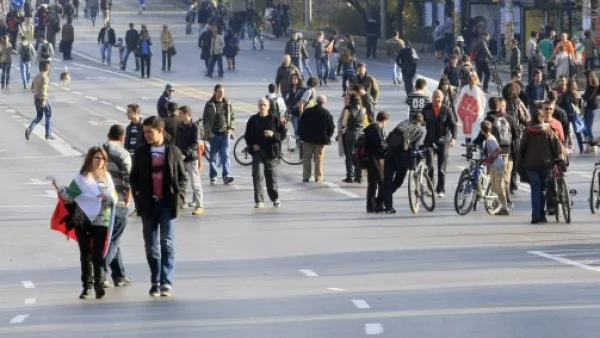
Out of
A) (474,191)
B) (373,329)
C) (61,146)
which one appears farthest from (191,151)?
(61,146)

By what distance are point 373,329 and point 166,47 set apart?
47648mm

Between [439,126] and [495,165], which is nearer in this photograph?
[495,165]

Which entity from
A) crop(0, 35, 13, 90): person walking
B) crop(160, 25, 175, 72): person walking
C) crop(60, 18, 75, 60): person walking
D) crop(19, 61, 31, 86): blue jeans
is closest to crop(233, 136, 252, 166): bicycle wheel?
crop(19, 61, 31, 86): blue jeans

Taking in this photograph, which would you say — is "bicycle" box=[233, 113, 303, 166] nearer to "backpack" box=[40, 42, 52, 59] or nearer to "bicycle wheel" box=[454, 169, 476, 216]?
"bicycle wheel" box=[454, 169, 476, 216]

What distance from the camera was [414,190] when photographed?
25156 millimetres

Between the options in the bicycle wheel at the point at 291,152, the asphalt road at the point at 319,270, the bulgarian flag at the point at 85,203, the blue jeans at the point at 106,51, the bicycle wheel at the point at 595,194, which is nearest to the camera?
the asphalt road at the point at 319,270

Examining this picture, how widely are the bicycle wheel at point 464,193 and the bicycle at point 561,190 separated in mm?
1515

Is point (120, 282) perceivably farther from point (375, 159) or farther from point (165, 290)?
point (375, 159)

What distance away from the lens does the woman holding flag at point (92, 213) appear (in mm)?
16547

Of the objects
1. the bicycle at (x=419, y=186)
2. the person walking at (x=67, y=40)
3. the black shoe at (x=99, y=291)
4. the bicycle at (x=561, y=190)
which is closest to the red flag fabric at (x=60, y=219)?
the black shoe at (x=99, y=291)

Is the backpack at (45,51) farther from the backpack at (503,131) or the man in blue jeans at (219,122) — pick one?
the backpack at (503,131)

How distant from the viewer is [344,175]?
31312mm

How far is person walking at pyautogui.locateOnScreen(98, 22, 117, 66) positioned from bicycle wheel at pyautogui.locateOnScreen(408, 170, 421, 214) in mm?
40269

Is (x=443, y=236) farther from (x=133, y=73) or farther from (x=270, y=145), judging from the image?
(x=133, y=73)
